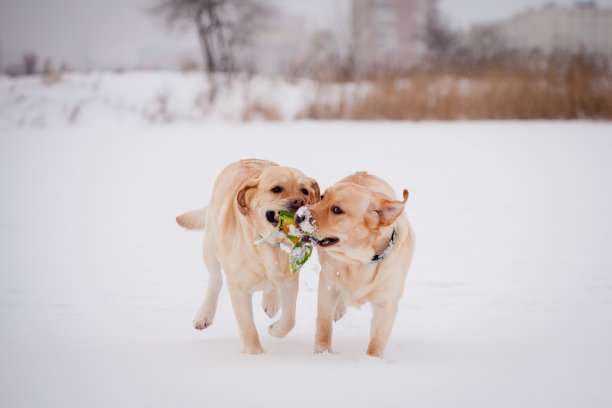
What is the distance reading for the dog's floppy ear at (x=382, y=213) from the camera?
312cm

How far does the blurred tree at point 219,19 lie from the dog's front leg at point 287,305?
20221 millimetres

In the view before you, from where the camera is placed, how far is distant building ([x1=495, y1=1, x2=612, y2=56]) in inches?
619

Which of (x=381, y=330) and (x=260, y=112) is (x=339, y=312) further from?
(x=260, y=112)

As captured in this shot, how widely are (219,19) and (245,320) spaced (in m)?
21.4

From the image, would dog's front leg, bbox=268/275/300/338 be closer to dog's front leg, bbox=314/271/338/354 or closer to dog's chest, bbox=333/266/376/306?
dog's front leg, bbox=314/271/338/354

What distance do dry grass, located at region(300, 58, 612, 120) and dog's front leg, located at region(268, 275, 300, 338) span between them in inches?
411

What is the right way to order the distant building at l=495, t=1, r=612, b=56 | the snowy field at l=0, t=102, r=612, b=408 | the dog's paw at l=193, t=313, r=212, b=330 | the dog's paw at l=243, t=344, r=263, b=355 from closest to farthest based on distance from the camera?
the snowy field at l=0, t=102, r=612, b=408
the dog's paw at l=243, t=344, r=263, b=355
the dog's paw at l=193, t=313, r=212, b=330
the distant building at l=495, t=1, r=612, b=56

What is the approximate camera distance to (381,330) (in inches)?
133

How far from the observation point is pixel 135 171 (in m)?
10.6

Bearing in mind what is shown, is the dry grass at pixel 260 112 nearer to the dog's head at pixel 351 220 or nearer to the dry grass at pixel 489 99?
the dry grass at pixel 489 99

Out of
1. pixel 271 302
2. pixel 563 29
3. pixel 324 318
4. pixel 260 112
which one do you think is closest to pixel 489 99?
pixel 260 112

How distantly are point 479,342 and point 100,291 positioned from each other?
2991mm

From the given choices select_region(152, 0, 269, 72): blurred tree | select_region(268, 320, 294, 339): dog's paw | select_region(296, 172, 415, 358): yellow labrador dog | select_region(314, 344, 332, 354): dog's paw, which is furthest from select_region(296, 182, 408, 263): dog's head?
select_region(152, 0, 269, 72): blurred tree

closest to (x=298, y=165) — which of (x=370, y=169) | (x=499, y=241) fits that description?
(x=370, y=169)
